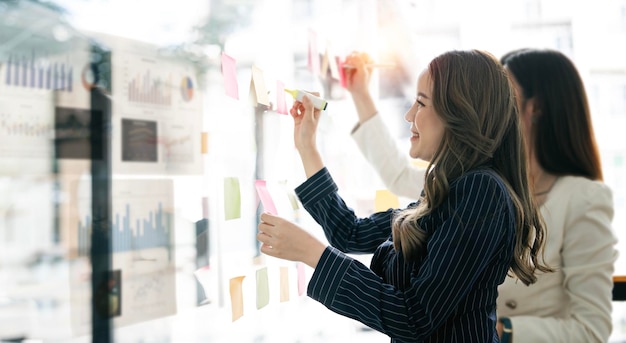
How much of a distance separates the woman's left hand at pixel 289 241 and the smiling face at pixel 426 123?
238mm

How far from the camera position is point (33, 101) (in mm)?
659

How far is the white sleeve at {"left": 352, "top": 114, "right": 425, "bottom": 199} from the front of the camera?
4.68 feet

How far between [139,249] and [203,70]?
0.96ft

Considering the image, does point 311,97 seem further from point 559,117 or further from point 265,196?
point 559,117

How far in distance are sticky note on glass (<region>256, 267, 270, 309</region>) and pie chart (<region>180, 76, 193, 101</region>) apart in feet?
1.11

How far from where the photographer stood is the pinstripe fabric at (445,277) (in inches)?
32.0

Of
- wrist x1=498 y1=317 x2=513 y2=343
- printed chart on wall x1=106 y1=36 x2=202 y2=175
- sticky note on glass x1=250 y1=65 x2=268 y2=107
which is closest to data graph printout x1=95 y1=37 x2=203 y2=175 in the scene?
printed chart on wall x1=106 y1=36 x2=202 y2=175

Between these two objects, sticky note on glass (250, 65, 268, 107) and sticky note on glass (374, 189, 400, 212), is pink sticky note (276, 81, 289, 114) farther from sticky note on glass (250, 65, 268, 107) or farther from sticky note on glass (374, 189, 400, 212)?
sticky note on glass (374, 189, 400, 212)

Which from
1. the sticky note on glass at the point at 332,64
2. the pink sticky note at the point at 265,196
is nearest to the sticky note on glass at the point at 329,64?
the sticky note on glass at the point at 332,64

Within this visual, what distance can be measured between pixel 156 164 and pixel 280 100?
1.08ft

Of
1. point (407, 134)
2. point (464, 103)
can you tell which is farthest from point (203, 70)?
point (407, 134)

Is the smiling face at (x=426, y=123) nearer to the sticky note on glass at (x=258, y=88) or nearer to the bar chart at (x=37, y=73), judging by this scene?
the sticky note on glass at (x=258, y=88)

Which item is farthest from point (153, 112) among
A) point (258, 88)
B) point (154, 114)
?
point (258, 88)

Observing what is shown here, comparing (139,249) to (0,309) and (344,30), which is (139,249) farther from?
(344,30)
